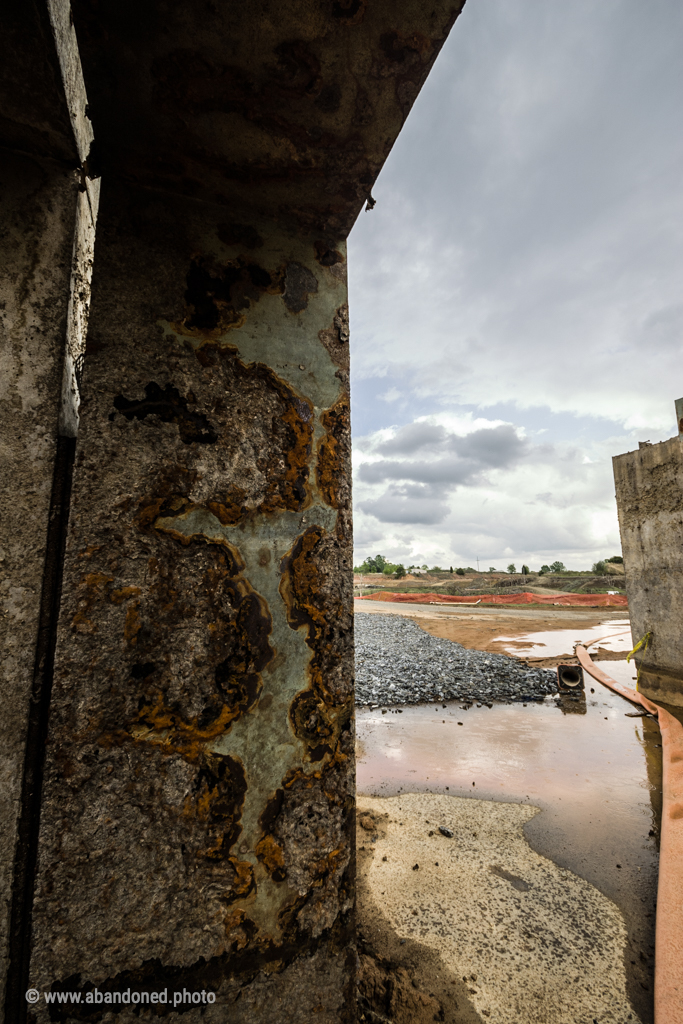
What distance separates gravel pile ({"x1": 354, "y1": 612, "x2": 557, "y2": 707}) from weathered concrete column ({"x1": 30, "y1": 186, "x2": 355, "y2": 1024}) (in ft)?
18.8

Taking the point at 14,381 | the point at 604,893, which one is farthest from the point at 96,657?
the point at 604,893

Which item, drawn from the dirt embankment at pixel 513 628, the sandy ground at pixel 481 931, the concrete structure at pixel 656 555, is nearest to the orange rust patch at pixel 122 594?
the sandy ground at pixel 481 931

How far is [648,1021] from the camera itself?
1736 millimetres

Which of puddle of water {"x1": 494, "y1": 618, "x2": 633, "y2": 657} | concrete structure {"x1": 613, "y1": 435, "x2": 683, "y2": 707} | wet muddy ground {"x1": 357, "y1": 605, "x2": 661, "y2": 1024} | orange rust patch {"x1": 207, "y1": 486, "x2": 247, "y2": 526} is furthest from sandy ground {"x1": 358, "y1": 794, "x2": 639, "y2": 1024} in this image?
puddle of water {"x1": 494, "y1": 618, "x2": 633, "y2": 657}

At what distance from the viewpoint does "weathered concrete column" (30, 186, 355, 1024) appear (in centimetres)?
98

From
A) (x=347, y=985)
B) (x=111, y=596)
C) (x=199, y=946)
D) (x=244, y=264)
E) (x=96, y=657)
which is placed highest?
(x=244, y=264)

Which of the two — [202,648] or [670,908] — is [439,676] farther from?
[202,648]

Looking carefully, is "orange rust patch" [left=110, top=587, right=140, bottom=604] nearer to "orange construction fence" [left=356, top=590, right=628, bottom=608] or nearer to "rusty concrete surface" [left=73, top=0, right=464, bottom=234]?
"rusty concrete surface" [left=73, top=0, right=464, bottom=234]

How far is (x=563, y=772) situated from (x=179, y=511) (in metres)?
4.73

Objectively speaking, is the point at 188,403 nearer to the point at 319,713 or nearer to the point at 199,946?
the point at 319,713

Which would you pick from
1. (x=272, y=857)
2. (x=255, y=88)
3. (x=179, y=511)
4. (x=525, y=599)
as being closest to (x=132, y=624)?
(x=179, y=511)

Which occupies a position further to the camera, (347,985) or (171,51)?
(347,985)

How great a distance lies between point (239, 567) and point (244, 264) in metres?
0.90

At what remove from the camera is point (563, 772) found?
164 inches
